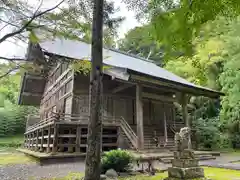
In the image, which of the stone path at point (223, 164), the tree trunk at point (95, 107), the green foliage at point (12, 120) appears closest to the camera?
the tree trunk at point (95, 107)

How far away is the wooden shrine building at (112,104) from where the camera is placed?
9.98 meters

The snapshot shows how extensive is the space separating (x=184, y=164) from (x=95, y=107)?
2584 mm

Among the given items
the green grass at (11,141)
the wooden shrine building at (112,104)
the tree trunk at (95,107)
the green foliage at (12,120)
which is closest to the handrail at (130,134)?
the wooden shrine building at (112,104)

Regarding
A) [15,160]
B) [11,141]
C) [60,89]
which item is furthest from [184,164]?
[11,141]

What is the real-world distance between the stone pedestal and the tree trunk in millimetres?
2079

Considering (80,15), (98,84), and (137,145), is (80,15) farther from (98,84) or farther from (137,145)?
(137,145)

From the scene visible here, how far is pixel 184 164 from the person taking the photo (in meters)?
5.44

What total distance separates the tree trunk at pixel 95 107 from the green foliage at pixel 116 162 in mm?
2320

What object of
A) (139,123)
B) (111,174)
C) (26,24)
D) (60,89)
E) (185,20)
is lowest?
(111,174)

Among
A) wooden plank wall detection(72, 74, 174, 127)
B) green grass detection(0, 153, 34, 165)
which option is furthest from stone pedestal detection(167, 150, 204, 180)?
wooden plank wall detection(72, 74, 174, 127)

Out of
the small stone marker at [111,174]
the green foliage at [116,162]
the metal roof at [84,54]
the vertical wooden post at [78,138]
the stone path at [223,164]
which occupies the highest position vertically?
the metal roof at [84,54]

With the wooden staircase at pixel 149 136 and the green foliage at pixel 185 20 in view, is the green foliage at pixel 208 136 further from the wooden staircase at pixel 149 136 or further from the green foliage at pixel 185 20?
the green foliage at pixel 185 20

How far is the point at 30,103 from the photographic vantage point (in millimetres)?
23953

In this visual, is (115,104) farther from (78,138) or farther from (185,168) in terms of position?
(185,168)
